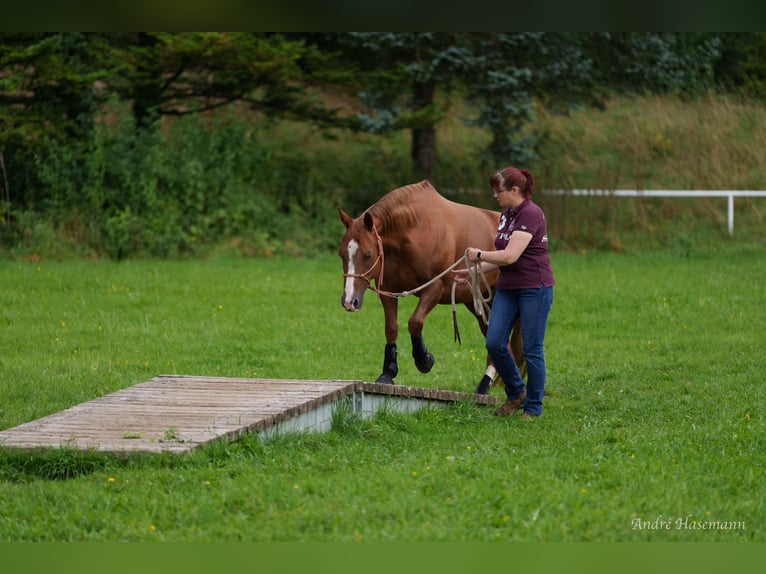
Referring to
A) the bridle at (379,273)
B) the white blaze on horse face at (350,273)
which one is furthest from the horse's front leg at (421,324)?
the white blaze on horse face at (350,273)

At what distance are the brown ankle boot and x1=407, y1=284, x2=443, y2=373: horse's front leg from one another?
762 mm

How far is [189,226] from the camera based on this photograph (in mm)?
19641

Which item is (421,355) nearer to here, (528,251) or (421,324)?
(421,324)

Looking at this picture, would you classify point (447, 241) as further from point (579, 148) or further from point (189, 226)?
point (579, 148)

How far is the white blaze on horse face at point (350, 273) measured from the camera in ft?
26.8

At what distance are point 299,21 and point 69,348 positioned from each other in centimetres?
1011

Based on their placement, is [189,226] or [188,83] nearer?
[189,226]

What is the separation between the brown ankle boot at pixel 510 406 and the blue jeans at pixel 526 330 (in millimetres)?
103

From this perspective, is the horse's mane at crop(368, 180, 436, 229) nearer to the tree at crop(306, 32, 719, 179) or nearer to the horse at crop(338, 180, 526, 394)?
the horse at crop(338, 180, 526, 394)

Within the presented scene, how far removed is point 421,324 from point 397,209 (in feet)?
3.40

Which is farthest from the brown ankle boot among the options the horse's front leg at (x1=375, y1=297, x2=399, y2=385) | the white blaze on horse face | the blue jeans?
the white blaze on horse face

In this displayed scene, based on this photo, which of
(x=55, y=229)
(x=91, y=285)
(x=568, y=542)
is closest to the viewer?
(x=568, y=542)

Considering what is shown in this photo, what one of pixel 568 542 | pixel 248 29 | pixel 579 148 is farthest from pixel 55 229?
pixel 248 29

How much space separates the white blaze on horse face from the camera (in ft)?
26.8
